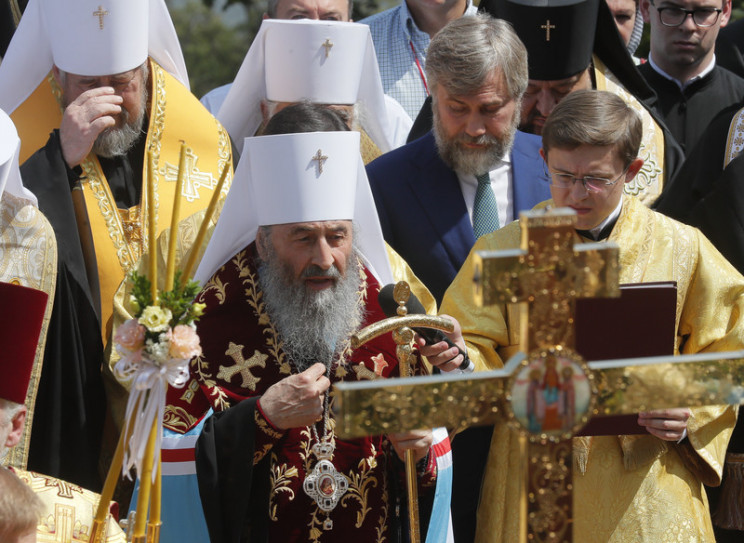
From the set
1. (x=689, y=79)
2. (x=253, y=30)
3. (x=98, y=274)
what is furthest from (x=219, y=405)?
(x=253, y=30)

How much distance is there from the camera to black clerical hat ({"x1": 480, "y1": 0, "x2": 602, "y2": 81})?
→ 650 cm

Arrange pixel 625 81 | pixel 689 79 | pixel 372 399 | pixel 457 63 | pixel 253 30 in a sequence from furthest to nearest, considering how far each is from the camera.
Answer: pixel 253 30 < pixel 689 79 < pixel 625 81 < pixel 457 63 < pixel 372 399

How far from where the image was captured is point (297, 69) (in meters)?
6.40

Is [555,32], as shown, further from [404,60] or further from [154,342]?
[154,342]

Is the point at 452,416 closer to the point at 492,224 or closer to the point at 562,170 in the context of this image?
the point at 562,170

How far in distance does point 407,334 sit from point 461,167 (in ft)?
5.78

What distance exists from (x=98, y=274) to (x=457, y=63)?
5.55 feet

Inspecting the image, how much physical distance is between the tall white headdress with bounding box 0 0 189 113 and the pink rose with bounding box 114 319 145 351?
8.25ft

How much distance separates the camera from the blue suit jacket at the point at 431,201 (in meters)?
5.62

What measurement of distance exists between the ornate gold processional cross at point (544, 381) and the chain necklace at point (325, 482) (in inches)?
64.7

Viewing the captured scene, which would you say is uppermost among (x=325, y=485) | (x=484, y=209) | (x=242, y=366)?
(x=484, y=209)

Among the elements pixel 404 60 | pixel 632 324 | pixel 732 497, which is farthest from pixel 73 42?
pixel 732 497

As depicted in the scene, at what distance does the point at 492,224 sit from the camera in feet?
18.8

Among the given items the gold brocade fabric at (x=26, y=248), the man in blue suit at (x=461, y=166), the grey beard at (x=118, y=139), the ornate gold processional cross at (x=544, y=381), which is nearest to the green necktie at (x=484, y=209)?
the man in blue suit at (x=461, y=166)
